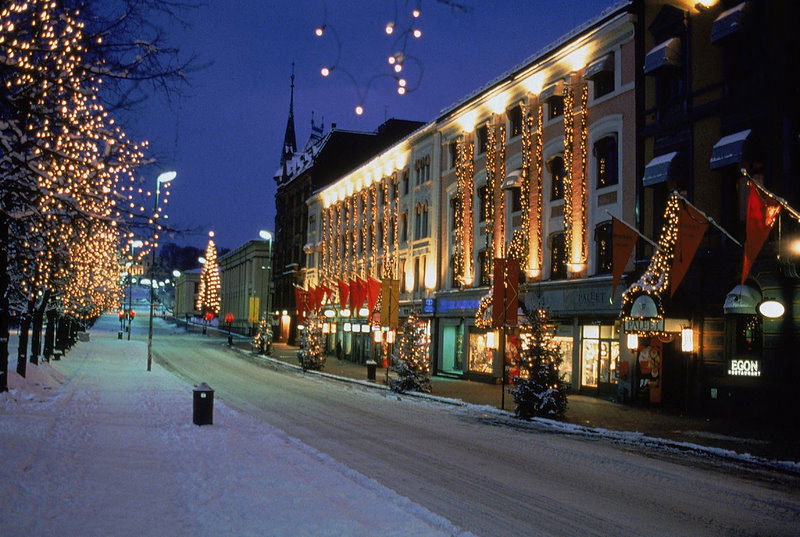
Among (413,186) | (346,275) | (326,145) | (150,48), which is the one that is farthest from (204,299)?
(150,48)

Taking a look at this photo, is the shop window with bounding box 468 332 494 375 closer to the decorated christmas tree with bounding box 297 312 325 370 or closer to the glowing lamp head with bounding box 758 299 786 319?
the decorated christmas tree with bounding box 297 312 325 370

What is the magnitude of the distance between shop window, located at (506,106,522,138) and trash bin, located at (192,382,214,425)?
21.7 m

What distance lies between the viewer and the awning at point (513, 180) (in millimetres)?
32156

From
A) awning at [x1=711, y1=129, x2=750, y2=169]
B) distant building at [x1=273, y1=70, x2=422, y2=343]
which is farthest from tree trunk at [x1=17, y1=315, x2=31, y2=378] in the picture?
distant building at [x1=273, y1=70, x2=422, y2=343]

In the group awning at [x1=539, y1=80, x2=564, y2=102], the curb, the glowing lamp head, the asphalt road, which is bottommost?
the curb

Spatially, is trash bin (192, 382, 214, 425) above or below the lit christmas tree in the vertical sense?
below

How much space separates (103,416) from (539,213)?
20.0 meters

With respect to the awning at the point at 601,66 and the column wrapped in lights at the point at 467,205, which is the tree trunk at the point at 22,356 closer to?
the column wrapped in lights at the point at 467,205

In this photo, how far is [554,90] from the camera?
98.2 feet

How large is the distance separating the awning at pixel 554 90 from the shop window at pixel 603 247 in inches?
238

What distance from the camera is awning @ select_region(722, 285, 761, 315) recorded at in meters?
20.0

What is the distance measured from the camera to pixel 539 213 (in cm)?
3114

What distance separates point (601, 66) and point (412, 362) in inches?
519

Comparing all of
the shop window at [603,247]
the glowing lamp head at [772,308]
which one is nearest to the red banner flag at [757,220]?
the glowing lamp head at [772,308]
